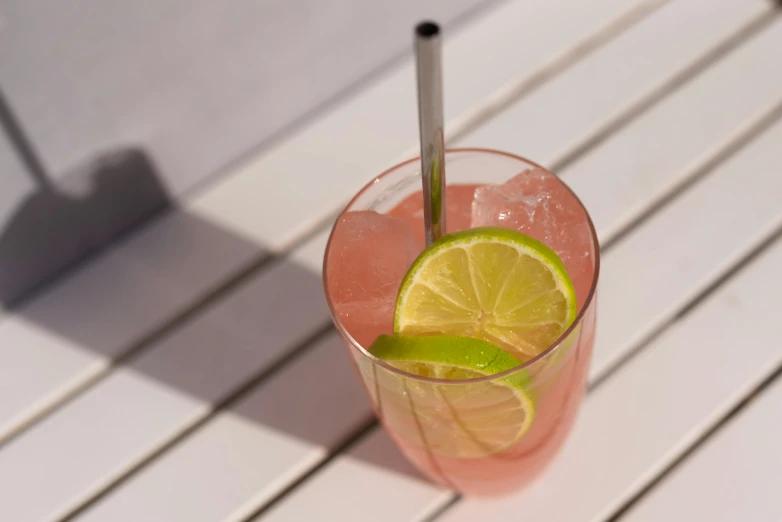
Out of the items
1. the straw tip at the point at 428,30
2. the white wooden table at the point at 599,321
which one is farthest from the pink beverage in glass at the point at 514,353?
the straw tip at the point at 428,30

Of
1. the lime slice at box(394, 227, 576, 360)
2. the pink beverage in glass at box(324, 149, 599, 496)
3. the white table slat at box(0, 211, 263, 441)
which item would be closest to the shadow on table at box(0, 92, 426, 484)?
the white table slat at box(0, 211, 263, 441)

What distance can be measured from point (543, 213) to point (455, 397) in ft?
0.62

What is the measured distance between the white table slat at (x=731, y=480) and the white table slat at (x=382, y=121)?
0.49m

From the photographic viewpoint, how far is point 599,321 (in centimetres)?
93

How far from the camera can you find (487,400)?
2.17ft

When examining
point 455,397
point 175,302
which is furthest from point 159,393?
point 455,397

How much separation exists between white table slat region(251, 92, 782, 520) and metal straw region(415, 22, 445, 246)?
33 cm

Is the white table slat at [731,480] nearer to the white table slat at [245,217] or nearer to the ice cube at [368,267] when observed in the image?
the ice cube at [368,267]

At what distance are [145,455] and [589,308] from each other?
0.50 meters

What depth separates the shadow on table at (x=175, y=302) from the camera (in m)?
0.92

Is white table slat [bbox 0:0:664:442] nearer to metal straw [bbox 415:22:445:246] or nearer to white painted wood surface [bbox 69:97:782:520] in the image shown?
white painted wood surface [bbox 69:97:782:520]

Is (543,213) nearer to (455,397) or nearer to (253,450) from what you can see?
(455,397)

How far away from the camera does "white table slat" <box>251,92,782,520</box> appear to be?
3.05 ft

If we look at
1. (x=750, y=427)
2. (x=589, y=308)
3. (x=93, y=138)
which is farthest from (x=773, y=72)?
(x=93, y=138)
